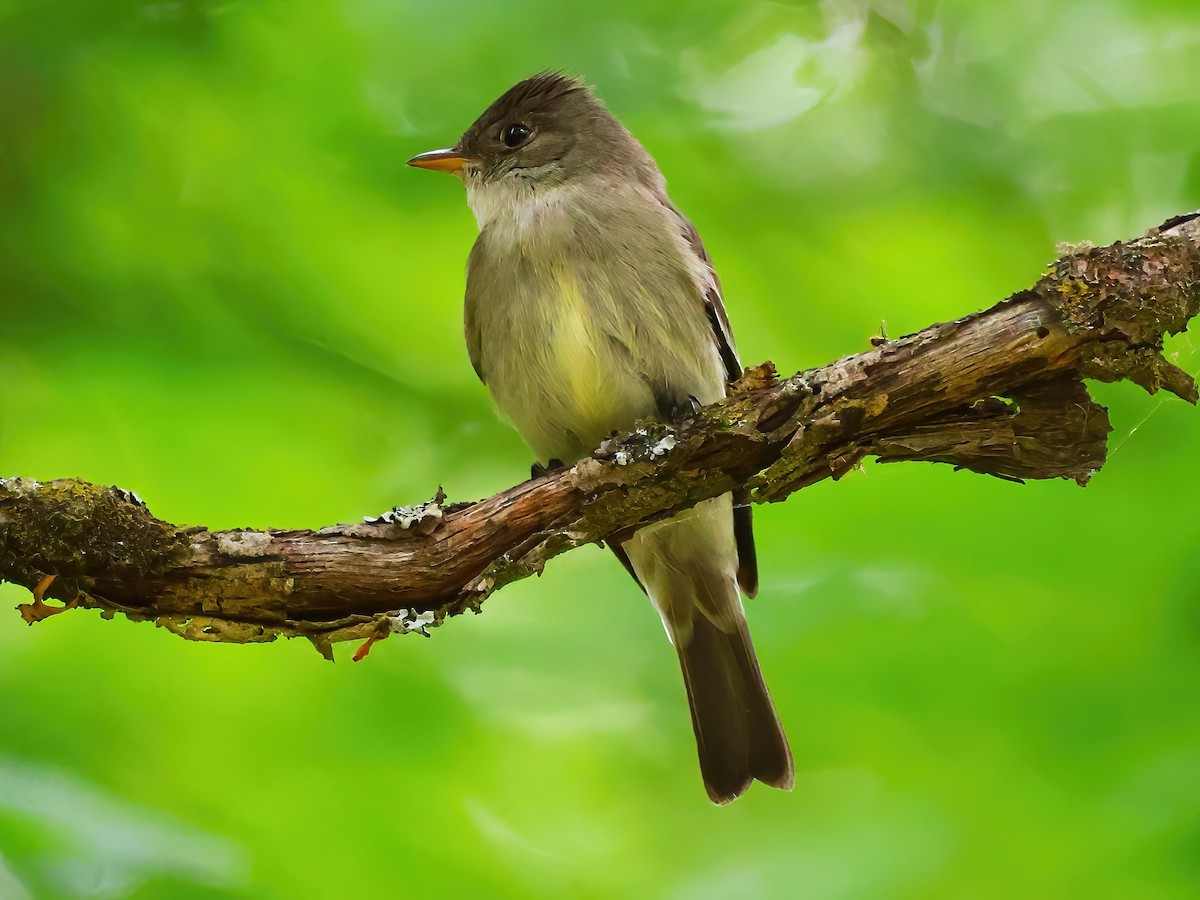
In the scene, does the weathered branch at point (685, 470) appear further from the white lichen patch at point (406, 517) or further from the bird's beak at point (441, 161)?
the bird's beak at point (441, 161)

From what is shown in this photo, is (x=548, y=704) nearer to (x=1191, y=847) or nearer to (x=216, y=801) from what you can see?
(x=216, y=801)

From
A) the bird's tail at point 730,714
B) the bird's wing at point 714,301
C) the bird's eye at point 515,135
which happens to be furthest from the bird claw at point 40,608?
the bird's eye at point 515,135

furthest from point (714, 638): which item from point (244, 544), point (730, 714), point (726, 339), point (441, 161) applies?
point (244, 544)

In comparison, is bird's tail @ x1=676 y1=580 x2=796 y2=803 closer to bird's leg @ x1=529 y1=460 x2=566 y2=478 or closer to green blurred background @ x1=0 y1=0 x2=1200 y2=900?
green blurred background @ x1=0 y1=0 x2=1200 y2=900

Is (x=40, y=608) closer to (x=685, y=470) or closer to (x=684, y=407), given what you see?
(x=685, y=470)

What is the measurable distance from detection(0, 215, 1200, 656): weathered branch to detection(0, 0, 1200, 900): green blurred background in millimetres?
429

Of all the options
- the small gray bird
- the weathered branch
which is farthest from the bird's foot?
the weathered branch

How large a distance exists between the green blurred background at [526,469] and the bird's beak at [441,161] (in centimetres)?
8

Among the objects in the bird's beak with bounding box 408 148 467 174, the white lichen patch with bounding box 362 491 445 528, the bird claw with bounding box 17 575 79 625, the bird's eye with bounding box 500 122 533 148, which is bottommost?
the bird claw with bounding box 17 575 79 625

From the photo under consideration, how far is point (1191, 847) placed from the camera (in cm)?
252

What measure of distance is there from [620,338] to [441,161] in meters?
0.66

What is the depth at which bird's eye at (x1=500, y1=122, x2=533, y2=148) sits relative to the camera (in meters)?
3.49

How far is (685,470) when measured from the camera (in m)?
2.39

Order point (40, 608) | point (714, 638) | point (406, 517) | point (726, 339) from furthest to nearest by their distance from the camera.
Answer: point (714, 638) → point (726, 339) → point (406, 517) → point (40, 608)
